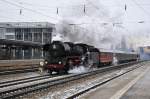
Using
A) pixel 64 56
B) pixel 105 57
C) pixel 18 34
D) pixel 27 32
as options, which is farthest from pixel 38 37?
pixel 64 56

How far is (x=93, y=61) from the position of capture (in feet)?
112

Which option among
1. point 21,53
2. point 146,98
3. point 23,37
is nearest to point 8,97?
point 146,98

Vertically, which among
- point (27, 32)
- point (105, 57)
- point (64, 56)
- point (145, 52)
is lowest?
point (105, 57)

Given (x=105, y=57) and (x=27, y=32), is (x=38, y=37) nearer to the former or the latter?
(x=27, y=32)

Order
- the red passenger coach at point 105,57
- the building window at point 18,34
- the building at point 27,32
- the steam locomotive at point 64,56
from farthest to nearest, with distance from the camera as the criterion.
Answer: the building window at point 18,34, the building at point 27,32, the red passenger coach at point 105,57, the steam locomotive at point 64,56

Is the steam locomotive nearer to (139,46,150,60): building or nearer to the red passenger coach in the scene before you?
the red passenger coach

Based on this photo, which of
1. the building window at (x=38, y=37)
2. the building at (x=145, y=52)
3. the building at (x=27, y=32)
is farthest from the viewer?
the building at (x=145, y=52)

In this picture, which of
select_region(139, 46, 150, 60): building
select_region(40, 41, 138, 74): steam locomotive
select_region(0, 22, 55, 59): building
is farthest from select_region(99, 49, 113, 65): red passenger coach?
select_region(139, 46, 150, 60): building

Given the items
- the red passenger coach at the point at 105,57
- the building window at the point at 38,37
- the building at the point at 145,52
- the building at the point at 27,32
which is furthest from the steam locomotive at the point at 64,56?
the building at the point at 145,52

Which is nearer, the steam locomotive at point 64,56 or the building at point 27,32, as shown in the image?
the steam locomotive at point 64,56

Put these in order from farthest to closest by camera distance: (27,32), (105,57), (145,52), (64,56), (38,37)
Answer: (145,52), (27,32), (38,37), (105,57), (64,56)

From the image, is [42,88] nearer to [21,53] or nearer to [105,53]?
[105,53]

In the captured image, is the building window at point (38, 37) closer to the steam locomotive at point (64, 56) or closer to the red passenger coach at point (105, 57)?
the red passenger coach at point (105, 57)

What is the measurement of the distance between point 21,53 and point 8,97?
46505 millimetres
